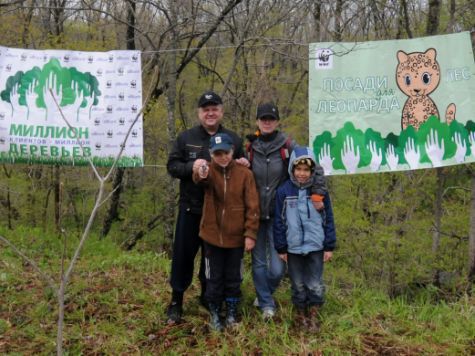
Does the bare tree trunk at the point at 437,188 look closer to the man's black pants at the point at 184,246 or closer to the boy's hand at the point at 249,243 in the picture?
the boy's hand at the point at 249,243

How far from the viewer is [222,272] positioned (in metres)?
3.64

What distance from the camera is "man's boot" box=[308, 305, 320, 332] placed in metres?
3.63

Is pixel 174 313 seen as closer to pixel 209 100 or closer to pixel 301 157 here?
pixel 301 157

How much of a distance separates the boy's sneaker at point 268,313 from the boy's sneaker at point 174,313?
70 cm

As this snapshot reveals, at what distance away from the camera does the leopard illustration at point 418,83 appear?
4.91m

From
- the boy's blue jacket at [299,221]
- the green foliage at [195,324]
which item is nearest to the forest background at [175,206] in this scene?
the green foliage at [195,324]

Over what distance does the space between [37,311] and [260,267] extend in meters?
2.03

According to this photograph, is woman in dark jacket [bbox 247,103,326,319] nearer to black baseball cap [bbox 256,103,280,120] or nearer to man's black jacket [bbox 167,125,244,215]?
black baseball cap [bbox 256,103,280,120]

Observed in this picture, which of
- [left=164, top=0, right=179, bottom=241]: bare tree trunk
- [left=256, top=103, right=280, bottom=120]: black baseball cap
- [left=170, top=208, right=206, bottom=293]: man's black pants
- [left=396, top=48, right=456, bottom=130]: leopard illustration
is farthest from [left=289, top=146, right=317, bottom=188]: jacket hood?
[left=164, top=0, right=179, bottom=241]: bare tree trunk

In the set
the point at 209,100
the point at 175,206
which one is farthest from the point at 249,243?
the point at 175,206

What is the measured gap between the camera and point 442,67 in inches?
193

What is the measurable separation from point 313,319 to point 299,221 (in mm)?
810

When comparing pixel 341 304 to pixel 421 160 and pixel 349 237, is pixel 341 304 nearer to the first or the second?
pixel 421 160

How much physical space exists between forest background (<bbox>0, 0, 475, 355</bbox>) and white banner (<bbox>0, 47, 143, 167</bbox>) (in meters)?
0.56
